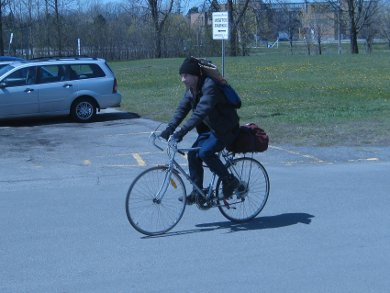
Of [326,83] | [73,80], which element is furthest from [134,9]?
[73,80]

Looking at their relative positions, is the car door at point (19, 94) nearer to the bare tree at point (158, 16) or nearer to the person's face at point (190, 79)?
the person's face at point (190, 79)

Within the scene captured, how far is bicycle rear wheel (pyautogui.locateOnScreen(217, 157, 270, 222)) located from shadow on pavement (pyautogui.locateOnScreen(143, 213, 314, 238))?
0.30 feet

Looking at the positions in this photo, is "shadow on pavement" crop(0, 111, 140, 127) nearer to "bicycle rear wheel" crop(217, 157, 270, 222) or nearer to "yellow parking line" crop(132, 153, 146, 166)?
"yellow parking line" crop(132, 153, 146, 166)

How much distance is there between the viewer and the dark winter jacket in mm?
7316

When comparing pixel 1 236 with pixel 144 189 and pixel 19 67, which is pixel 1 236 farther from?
pixel 19 67

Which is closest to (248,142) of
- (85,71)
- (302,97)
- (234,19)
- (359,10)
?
(85,71)

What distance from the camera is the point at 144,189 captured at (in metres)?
7.46

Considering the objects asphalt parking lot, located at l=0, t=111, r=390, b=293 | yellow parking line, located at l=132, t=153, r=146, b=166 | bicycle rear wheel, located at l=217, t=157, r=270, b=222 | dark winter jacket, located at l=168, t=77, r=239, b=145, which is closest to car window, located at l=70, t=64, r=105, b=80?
yellow parking line, located at l=132, t=153, r=146, b=166

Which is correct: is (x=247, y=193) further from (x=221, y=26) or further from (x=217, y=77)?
(x=221, y=26)

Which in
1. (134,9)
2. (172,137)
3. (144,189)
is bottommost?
(144,189)

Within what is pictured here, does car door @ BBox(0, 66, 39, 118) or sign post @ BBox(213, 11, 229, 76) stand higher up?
sign post @ BBox(213, 11, 229, 76)

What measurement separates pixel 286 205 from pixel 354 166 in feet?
9.59

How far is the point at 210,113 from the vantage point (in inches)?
292

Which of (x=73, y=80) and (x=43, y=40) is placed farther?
(x=43, y=40)
